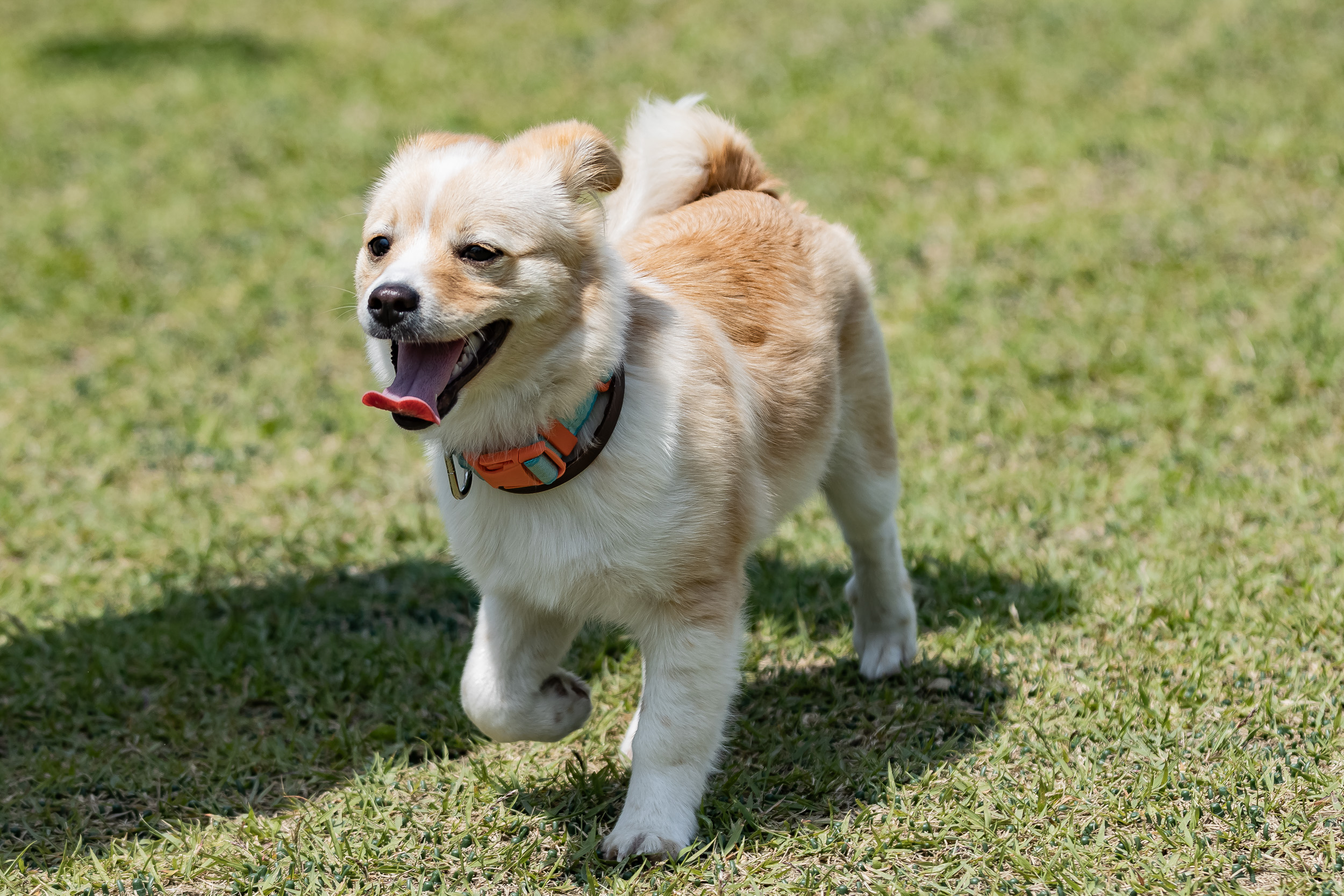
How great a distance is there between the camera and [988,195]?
878 cm

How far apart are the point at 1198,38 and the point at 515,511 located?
9.29 m

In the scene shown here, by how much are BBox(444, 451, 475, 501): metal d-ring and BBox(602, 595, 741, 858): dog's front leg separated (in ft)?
2.05

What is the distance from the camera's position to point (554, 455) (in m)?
3.18

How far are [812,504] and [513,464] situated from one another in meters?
2.88

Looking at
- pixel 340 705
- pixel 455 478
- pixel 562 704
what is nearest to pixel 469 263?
pixel 455 478

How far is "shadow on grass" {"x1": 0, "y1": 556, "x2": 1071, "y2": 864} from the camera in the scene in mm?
3812

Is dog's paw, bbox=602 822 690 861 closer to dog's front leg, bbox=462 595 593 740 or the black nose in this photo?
dog's front leg, bbox=462 595 593 740

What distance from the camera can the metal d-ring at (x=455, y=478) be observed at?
332 centimetres

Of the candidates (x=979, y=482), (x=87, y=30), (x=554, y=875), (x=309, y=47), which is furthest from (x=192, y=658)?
(x=87, y=30)

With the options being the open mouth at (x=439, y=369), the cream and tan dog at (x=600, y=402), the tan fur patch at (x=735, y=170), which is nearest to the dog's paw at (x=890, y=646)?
the cream and tan dog at (x=600, y=402)

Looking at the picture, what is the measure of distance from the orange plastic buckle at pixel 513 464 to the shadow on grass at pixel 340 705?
3.52 feet

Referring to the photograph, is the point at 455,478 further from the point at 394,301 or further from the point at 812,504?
the point at 812,504

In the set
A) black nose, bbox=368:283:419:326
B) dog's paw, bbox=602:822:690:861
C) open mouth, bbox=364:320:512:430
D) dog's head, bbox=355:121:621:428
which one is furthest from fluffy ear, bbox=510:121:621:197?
dog's paw, bbox=602:822:690:861

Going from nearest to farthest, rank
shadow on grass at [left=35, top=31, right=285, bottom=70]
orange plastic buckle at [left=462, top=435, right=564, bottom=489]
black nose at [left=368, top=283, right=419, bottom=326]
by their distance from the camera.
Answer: black nose at [left=368, top=283, right=419, bottom=326], orange plastic buckle at [left=462, top=435, right=564, bottom=489], shadow on grass at [left=35, top=31, right=285, bottom=70]
